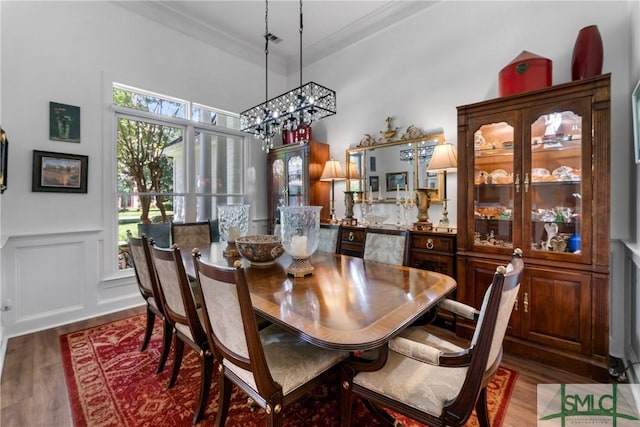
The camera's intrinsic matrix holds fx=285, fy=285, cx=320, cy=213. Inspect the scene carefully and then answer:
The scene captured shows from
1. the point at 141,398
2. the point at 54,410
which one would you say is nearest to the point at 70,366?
the point at 54,410

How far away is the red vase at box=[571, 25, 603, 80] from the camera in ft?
6.73

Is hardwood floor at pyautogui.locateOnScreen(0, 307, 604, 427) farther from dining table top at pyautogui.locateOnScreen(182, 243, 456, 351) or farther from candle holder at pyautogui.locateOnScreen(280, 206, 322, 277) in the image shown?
candle holder at pyautogui.locateOnScreen(280, 206, 322, 277)

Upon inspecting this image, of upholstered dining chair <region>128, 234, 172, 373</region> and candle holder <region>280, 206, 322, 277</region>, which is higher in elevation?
candle holder <region>280, 206, 322, 277</region>

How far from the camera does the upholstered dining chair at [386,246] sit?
2.20 meters

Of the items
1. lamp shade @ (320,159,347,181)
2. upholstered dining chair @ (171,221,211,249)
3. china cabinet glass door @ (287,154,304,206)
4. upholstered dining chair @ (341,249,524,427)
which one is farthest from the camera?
china cabinet glass door @ (287,154,304,206)

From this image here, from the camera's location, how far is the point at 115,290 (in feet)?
10.4

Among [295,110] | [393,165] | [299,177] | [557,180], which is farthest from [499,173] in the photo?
[299,177]

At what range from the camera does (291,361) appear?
1275mm

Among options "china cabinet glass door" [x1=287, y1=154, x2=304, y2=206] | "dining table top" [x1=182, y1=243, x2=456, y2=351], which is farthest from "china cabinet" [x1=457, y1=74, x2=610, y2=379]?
"china cabinet glass door" [x1=287, y1=154, x2=304, y2=206]

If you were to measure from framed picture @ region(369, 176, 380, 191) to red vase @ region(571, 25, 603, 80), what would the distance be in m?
1.97

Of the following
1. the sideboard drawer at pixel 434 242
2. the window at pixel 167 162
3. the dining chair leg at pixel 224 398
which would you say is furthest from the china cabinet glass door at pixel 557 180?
the window at pixel 167 162

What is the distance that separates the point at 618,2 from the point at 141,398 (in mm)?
4350

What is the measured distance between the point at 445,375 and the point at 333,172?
110 inches

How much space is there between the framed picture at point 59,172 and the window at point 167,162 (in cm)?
35
